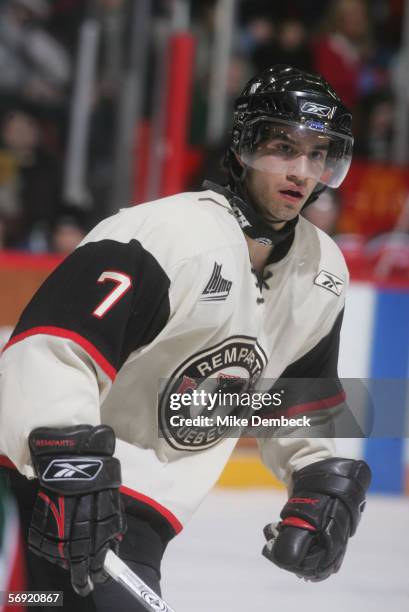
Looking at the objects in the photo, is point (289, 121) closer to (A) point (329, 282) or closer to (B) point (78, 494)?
(A) point (329, 282)

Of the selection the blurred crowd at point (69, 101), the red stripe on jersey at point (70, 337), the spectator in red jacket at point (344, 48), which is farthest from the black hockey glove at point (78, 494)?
the spectator in red jacket at point (344, 48)

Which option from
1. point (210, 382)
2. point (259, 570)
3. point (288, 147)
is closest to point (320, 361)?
point (210, 382)

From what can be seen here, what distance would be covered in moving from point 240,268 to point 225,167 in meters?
0.32

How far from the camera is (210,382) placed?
6.72 ft

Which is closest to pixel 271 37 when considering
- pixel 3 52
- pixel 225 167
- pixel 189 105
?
pixel 189 105

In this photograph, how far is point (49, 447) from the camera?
1.70 metres

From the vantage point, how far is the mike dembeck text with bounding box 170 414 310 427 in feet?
6.66

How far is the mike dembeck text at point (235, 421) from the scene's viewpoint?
2031 mm

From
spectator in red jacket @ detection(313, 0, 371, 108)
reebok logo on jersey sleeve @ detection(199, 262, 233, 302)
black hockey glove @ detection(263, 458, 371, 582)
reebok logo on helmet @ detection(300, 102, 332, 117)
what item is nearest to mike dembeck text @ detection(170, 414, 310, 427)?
black hockey glove @ detection(263, 458, 371, 582)

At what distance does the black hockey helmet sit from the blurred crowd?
9.42 ft

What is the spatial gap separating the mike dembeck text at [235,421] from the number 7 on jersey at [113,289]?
0.30 m

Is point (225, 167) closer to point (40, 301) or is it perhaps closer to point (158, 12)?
point (40, 301)

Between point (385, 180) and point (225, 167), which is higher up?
point (225, 167)

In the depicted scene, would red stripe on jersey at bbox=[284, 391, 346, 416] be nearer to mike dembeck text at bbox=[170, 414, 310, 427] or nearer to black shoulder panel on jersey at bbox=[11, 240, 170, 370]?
mike dembeck text at bbox=[170, 414, 310, 427]
